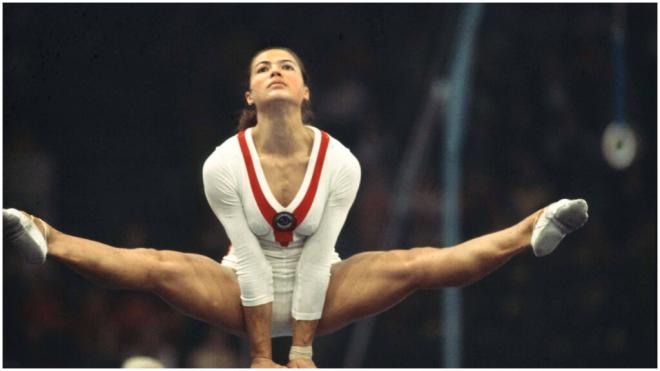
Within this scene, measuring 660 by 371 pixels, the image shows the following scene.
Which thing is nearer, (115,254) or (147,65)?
(115,254)

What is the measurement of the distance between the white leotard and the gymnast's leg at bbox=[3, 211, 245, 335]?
Result: 94 millimetres

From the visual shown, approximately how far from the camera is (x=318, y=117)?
6.55 meters

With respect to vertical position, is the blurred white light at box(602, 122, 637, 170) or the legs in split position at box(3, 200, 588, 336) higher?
the blurred white light at box(602, 122, 637, 170)

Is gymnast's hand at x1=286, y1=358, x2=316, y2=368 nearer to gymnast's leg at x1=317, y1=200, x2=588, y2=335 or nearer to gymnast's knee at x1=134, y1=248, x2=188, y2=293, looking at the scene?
gymnast's leg at x1=317, y1=200, x2=588, y2=335

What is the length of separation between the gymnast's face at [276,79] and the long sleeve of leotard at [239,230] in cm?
27

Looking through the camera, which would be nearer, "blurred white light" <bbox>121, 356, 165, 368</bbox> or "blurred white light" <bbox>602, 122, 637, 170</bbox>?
"blurred white light" <bbox>121, 356, 165, 368</bbox>

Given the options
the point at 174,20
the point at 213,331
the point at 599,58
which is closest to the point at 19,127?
the point at 174,20

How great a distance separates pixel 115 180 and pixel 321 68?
124cm

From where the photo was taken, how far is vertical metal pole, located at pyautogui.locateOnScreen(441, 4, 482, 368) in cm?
662

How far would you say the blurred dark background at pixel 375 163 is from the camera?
21.1ft

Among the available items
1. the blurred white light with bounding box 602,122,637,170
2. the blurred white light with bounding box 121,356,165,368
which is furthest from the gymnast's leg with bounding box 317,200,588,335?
the blurred white light with bounding box 602,122,637,170

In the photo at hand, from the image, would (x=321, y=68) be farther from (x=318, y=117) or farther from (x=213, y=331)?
(x=213, y=331)

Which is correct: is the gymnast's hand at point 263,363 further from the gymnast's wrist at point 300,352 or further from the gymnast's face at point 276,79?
the gymnast's face at point 276,79

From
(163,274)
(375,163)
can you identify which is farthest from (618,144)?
(163,274)
